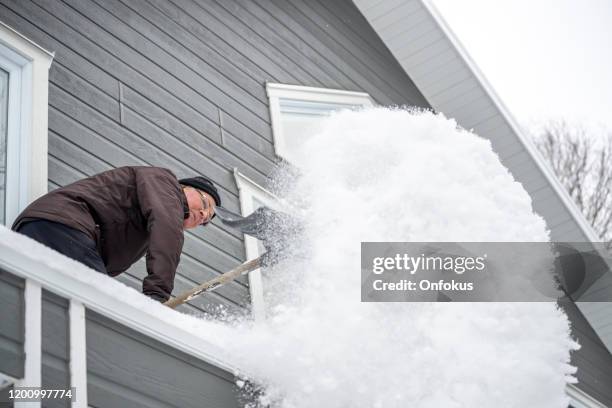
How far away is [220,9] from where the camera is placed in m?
6.07

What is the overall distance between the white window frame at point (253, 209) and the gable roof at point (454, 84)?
96.6 inches

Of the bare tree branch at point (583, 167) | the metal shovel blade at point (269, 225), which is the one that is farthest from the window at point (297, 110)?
the bare tree branch at point (583, 167)

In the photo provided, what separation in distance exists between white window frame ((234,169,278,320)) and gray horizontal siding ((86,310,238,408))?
198 cm

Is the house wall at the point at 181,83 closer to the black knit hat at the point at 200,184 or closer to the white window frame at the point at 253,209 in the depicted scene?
the white window frame at the point at 253,209

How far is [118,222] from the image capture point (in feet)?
10.8

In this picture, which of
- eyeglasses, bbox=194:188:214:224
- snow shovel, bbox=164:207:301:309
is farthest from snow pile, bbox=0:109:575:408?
eyeglasses, bbox=194:188:214:224

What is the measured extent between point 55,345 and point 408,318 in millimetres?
1367

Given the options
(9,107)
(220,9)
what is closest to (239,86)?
(220,9)

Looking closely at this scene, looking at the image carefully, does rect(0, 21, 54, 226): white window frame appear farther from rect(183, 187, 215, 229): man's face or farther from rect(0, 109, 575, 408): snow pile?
rect(0, 109, 575, 408): snow pile

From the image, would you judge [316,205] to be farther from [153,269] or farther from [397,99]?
[397,99]

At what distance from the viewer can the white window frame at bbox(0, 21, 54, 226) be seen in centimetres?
379

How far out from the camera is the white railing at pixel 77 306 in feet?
7.86

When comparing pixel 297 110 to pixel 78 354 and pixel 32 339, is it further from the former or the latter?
pixel 32 339

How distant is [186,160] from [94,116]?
713 mm
